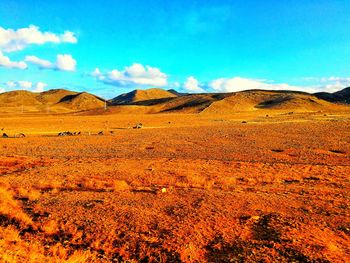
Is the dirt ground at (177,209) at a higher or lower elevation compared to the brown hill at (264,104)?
lower

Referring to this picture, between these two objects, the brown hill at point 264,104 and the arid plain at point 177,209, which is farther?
the brown hill at point 264,104

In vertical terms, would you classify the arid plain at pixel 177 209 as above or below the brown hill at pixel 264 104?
below

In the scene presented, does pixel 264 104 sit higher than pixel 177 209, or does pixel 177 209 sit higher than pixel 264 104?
pixel 264 104

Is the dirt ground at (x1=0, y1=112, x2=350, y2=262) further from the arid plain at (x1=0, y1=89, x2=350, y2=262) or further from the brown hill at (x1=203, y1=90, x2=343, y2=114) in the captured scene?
the brown hill at (x1=203, y1=90, x2=343, y2=114)

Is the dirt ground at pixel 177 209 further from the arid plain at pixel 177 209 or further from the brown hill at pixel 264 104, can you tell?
the brown hill at pixel 264 104

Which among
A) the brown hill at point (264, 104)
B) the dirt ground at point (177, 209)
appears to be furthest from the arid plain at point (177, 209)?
the brown hill at point (264, 104)

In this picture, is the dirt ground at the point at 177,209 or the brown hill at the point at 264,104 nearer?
the dirt ground at the point at 177,209

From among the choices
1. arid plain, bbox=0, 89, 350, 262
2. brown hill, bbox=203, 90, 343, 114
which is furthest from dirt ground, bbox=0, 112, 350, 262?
brown hill, bbox=203, 90, 343, 114

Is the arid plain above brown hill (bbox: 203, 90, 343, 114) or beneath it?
beneath

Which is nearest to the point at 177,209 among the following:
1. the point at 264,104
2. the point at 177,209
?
the point at 177,209

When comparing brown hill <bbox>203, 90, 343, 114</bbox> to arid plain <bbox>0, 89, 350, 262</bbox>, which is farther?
brown hill <bbox>203, 90, 343, 114</bbox>

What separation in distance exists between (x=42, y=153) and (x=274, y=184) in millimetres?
19118

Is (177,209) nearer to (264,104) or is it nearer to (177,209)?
(177,209)

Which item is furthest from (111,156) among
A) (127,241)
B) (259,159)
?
(127,241)
